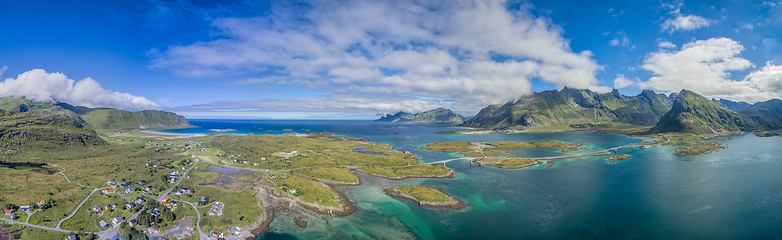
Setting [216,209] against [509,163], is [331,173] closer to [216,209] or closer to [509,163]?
[216,209]

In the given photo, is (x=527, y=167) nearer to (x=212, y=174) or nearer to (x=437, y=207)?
Result: (x=437, y=207)

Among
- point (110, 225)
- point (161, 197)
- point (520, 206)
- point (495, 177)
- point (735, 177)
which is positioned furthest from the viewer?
point (495, 177)

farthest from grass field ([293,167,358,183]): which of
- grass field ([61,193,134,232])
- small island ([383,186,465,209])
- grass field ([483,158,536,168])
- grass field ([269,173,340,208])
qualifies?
grass field ([483,158,536,168])

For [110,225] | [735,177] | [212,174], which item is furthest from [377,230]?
[735,177]

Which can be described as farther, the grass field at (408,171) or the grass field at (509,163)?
the grass field at (509,163)

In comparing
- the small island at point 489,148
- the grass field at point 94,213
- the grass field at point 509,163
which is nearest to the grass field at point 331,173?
the grass field at point 94,213

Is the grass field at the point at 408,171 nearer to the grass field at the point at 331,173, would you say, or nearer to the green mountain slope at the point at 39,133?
the grass field at the point at 331,173
